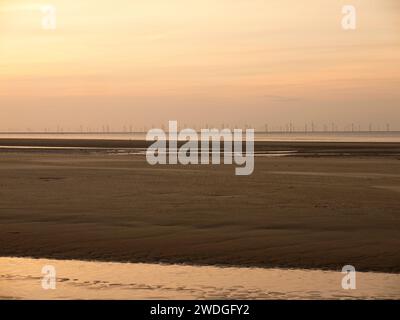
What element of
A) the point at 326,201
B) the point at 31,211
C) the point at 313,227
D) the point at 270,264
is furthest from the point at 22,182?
the point at 270,264

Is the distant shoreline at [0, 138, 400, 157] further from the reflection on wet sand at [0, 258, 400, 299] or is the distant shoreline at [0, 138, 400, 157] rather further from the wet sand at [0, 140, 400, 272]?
the reflection on wet sand at [0, 258, 400, 299]

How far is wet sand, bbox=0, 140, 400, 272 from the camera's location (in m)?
14.9

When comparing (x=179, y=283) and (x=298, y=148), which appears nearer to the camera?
(x=179, y=283)

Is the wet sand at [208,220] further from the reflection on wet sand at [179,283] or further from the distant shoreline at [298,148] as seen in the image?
the distant shoreline at [298,148]

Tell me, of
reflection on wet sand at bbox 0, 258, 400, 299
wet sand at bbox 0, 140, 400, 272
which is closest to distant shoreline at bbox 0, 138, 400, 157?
wet sand at bbox 0, 140, 400, 272

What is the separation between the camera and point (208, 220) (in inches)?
771

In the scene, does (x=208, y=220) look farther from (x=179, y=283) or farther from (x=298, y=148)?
(x=298, y=148)

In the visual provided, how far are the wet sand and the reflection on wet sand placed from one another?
2.44 ft

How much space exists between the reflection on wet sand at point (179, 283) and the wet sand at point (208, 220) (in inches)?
29.3

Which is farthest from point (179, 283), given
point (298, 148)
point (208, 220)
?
point (298, 148)

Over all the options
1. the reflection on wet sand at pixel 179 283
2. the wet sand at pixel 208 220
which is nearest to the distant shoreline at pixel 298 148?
the wet sand at pixel 208 220

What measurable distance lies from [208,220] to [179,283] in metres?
7.50
